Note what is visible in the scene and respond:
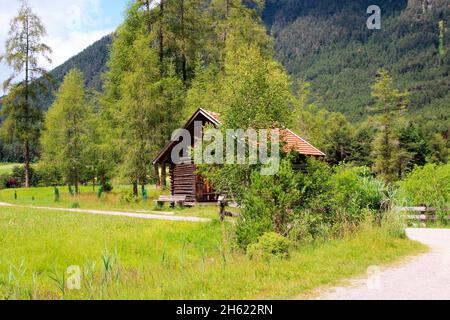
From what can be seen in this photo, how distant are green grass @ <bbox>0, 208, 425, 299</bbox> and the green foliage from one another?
9493 mm

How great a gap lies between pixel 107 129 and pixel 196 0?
14297 millimetres

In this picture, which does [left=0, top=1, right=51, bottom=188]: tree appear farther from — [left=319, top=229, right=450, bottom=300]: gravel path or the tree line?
[left=319, top=229, right=450, bottom=300]: gravel path

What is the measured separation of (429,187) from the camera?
20.0 metres

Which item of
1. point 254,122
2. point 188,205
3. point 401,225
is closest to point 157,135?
point 188,205

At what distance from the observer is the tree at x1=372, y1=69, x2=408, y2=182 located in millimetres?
42281

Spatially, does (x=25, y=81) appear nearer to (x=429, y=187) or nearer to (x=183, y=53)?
(x=183, y=53)

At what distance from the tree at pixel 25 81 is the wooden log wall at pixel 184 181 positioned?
21.9 meters

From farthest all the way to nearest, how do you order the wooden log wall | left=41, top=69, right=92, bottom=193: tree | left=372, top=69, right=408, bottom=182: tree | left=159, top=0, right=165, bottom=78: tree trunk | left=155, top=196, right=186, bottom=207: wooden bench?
left=372, top=69, right=408, bottom=182: tree, left=41, top=69, right=92, bottom=193: tree, left=159, top=0, right=165, bottom=78: tree trunk, the wooden log wall, left=155, top=196, right=186, bottom=207: wooden bench

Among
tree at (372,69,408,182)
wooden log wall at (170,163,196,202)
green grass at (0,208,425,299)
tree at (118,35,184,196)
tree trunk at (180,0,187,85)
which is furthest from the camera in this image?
tree at (372,69,408,182)

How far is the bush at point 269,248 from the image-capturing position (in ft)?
30.4

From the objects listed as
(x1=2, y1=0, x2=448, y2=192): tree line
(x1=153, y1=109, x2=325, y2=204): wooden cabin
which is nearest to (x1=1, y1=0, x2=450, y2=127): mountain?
(x1=2, y1=0, x2=448, y2=192): tree line

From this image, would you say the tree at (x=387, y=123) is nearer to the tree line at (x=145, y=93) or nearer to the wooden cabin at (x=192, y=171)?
the tree line at (x=145, y=93)

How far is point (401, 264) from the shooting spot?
9.05m


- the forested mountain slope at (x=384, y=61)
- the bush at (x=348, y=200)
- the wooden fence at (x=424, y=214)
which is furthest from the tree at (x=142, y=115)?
the forested mountain slope at (x=384, y=61)
